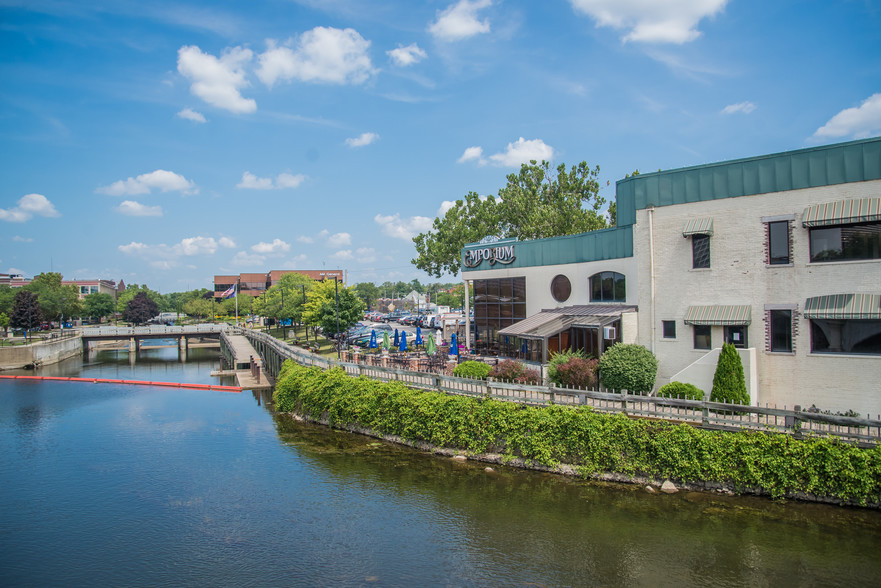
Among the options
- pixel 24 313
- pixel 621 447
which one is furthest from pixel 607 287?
pixel 24 313

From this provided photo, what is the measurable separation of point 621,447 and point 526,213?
4098 cm

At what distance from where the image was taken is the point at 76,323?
115 metres

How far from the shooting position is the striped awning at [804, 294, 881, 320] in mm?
19031

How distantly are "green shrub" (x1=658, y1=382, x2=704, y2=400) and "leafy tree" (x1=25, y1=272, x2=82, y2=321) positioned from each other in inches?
4020

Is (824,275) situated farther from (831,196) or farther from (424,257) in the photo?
(424,257)

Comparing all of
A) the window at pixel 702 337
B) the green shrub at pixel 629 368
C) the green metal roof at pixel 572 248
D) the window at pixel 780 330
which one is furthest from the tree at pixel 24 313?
the window at pixel 780 330

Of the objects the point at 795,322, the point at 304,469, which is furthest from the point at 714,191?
the point at 304,469

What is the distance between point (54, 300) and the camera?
96.4m

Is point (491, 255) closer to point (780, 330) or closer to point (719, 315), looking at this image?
point (719, 315)

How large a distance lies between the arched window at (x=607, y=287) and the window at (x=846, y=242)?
9.24m

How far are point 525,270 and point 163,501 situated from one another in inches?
947

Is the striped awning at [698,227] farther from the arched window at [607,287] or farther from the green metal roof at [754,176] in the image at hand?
the arched window at [607,287]

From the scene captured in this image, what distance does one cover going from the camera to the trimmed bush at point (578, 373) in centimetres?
2403

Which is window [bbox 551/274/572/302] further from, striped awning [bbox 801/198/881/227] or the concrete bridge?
the concrete bridge
